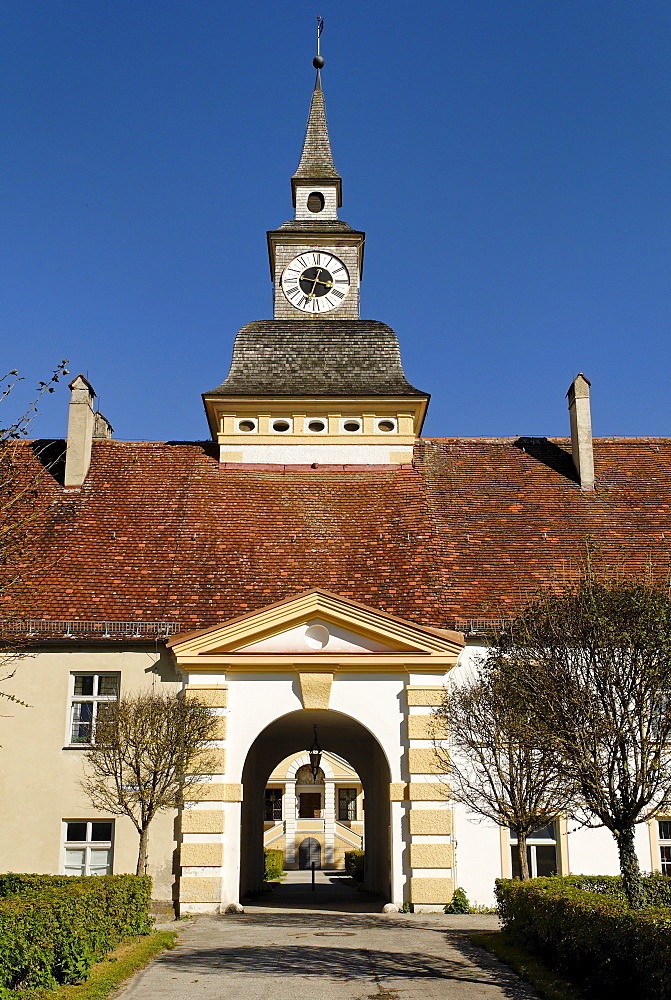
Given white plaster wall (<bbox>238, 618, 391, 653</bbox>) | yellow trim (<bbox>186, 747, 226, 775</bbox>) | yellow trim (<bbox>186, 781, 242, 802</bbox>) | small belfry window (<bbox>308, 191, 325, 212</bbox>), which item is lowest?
yellow trim (<bbox>186, 781, 242, 802</bbox>)

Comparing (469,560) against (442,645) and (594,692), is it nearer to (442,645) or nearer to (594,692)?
(442,645)

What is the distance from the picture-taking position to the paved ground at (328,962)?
11078 mm

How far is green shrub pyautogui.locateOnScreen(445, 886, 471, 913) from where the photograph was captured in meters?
17.9

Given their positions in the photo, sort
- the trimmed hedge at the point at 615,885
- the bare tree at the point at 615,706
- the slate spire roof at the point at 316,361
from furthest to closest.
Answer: the slate spire roof at the point at 316,361, the trimmed hedge at the point at 615,885, the bare tree at the point at 615,706

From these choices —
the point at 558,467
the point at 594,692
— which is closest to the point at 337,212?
the point at 558,467

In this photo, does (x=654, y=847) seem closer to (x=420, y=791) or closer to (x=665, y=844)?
(x=665, y=844)

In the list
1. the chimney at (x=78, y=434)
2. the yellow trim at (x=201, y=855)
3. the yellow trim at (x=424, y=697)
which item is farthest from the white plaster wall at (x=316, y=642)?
the chimney at (x=78, y=434)

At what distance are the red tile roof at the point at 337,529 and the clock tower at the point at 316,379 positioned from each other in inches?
27.1

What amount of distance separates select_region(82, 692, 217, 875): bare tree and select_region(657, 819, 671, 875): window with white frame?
858cm

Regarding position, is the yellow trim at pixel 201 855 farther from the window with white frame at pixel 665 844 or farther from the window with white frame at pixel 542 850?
the window with white frame at pixel 665 844

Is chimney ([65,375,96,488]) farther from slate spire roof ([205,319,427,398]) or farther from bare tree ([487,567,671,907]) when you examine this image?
bare tree ([487,567,671,907])

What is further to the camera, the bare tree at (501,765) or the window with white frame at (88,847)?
the window with white frame at (88,847)

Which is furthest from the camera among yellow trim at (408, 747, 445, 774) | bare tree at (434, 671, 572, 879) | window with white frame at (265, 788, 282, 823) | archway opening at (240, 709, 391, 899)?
window with white frame at (265, 788, 282, 823)

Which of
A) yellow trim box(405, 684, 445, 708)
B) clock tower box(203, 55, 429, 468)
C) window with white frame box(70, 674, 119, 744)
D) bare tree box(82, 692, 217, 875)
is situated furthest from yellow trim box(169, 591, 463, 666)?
clock tower box(203, 55, 429, 468)
